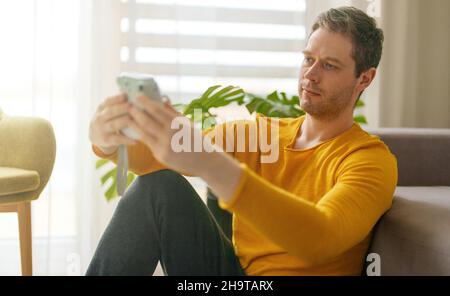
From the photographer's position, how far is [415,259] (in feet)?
4.01

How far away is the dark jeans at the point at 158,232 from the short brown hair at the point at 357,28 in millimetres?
479

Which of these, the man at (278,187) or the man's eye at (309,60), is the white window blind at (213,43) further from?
the man's eye at (309,60)

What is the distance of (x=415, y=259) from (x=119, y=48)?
1.92 m

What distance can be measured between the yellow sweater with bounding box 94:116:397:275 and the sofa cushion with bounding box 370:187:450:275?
0.04 metres

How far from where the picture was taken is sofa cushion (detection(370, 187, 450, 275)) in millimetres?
1172

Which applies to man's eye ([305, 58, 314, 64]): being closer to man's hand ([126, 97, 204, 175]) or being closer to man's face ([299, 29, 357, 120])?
man's face ([299, 29, 357, 120])

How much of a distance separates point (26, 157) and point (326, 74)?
1.39 meters

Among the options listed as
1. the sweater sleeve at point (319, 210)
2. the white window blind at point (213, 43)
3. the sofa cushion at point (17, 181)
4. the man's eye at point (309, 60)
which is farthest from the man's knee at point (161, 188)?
the white window blind at point (213, 43)

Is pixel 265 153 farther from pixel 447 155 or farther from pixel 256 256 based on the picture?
pixel 447 155

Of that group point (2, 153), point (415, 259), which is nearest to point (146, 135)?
point (415, 259)

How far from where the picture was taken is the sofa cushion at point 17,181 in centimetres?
210

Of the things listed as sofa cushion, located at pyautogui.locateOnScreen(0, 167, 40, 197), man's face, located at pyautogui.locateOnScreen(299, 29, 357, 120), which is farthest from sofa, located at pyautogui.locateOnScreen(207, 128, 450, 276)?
sofa cushion, located at pyautogui.locateOnScreen(0, 167, 40, 197)

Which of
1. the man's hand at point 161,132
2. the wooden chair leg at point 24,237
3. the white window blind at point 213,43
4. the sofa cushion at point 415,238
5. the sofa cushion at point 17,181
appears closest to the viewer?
the man's hand at point 161,132
